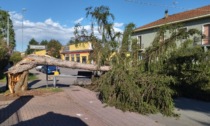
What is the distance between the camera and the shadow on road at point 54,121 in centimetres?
771

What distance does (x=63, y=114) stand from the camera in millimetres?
9062

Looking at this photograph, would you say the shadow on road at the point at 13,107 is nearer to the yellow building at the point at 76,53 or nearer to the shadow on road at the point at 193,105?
the shadow on road at the point at 193,105

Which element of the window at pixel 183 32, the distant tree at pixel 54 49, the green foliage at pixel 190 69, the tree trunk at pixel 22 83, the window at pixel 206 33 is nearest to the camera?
the window at pixel 183 32

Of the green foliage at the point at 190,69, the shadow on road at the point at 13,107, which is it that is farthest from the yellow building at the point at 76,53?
the shadow on road at the point at 13,107

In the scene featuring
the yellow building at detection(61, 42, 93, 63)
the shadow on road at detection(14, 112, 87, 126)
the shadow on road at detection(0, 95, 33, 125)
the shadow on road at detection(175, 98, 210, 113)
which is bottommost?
the shadow on road at detection(175, 98, 210, 113)

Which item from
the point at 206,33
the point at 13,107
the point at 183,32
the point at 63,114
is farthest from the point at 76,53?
the point at 63,114

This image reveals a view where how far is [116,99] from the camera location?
10.4m

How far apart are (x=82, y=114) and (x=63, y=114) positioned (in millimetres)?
658

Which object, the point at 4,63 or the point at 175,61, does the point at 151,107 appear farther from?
the point at 4,63

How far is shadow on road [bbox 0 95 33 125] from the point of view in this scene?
8.71 metres

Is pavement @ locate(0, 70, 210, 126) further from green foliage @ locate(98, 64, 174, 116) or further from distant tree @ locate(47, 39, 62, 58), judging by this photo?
distant tree @ locate(47, 39, 62, 58)

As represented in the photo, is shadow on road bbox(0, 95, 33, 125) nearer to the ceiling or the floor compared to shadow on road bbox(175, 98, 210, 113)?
nearer to the ceiling

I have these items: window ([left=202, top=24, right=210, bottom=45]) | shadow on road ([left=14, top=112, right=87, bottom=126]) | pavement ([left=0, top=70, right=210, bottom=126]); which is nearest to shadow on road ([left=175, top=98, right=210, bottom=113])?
pavement ([left=0, top=70, right=210, bottom=126])

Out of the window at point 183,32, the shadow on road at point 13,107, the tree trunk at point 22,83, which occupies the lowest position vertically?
the shadow on road at point 13,107
